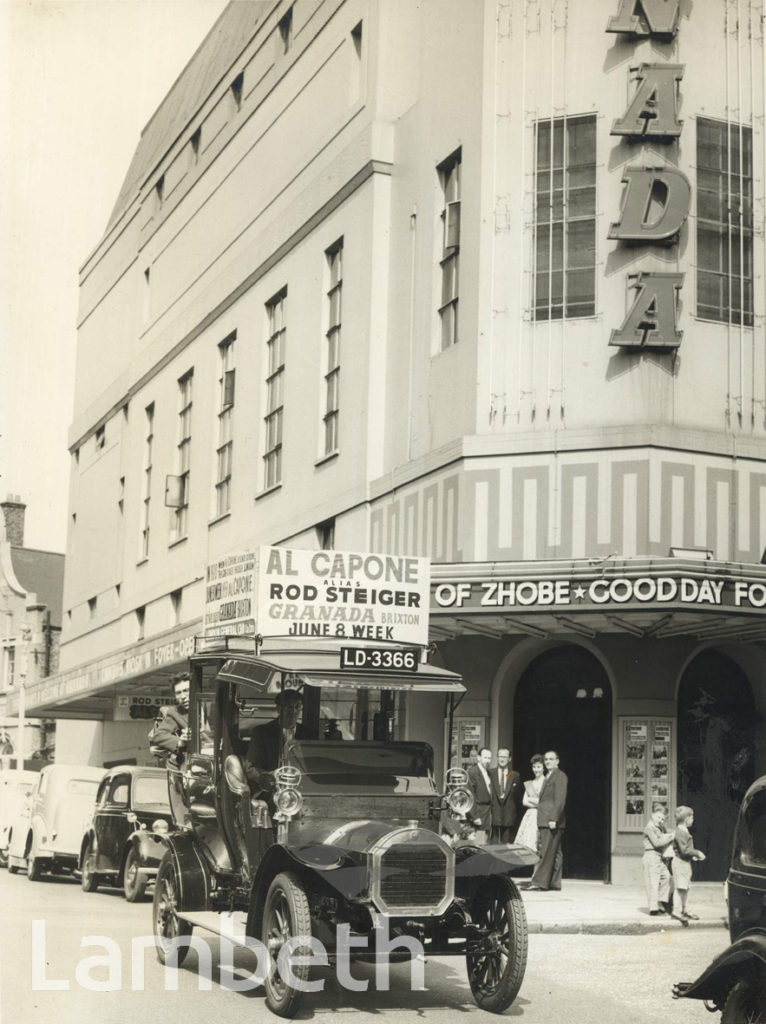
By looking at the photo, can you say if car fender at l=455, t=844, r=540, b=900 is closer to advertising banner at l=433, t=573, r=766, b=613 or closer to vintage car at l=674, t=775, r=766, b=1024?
vintage car at l=674, t=775, r=766, b=1024

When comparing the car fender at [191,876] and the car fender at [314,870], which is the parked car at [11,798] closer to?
the car fender at [191,876]

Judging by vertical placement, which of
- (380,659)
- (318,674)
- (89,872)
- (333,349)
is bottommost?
(89,872)

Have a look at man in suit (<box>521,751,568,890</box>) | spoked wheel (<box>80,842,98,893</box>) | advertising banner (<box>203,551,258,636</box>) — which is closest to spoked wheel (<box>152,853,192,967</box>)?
advertising banner (<box>203,551,258,636</box>)

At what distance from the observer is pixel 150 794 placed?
63.0ft

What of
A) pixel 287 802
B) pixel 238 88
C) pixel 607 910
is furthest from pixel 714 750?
pixel 238 88

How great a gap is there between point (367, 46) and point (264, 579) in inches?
742

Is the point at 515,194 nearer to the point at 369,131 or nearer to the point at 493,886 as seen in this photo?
the point at 369,131

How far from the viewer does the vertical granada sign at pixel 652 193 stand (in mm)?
20688

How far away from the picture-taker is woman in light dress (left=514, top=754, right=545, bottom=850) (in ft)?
61.4

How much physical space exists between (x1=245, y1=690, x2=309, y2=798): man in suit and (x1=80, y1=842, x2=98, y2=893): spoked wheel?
8.95 metres

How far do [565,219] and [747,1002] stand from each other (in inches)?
630

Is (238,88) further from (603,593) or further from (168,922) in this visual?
(168,922)

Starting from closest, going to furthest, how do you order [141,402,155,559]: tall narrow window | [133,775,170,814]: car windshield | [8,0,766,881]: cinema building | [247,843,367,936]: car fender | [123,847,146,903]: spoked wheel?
[247,843,367,936]: car fender, [123,847,146,903]: spoked wheel, [133,775,170,814]: car windshield, [8,0,766,881]: cinema building, [141,402,155,559]: tall narrow window

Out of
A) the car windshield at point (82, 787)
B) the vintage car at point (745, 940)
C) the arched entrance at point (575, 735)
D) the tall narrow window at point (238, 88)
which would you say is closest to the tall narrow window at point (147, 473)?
the tall narrow window at point (238, 88)
